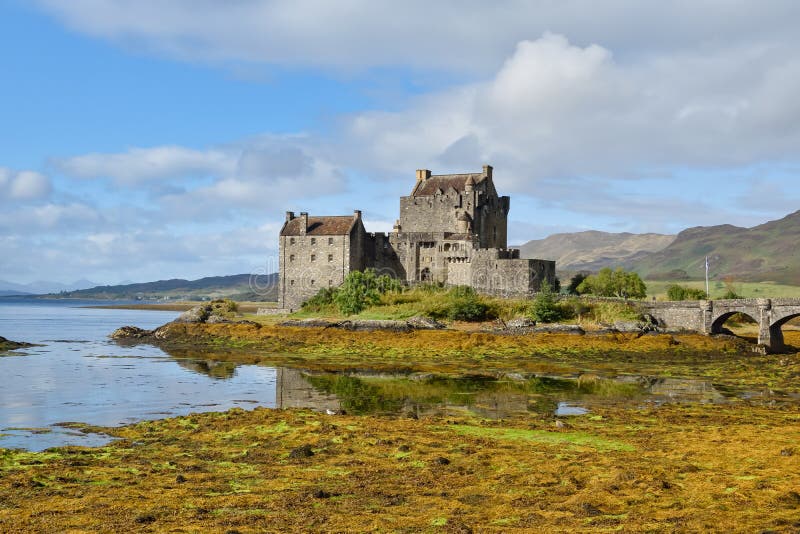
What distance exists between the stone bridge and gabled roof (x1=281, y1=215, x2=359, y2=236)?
32.7m

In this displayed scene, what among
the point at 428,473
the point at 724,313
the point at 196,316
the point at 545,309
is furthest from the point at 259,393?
the point at 196,316

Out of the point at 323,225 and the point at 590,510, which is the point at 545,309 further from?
the point at 590,510

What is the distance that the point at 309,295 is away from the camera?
8350 cm

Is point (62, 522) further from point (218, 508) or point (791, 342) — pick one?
point (791, 342)

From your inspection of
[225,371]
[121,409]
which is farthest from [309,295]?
[121,409]

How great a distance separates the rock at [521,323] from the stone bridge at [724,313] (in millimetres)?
9481

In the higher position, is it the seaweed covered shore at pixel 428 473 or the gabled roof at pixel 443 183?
the gabled roof at pixel 443 183

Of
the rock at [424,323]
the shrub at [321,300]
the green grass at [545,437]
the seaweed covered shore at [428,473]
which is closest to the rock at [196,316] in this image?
the shrub at [321,300]

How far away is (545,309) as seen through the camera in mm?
64688

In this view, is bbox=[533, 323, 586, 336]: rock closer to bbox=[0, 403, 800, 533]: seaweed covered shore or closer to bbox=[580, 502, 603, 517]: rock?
bbox=[0, 403, 800, 533]: seaweed covered shore

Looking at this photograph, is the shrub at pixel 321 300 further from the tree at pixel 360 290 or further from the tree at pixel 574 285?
the tree at pixel 574 285

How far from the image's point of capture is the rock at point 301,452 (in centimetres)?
1898

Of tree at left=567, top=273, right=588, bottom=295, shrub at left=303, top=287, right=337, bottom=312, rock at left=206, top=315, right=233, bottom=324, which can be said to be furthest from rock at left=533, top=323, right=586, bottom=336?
rock at left=206, top=315, right=233, bottom=324

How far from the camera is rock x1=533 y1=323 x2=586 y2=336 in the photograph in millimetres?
58438
